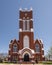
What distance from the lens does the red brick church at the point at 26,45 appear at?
53.1 metres

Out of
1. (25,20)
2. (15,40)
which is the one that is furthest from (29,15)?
(15,40)

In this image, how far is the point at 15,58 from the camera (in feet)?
180

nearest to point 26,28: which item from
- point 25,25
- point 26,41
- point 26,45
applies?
point 25,25

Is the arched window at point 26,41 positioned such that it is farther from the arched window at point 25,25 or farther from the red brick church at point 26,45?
the arched window at point 25,25

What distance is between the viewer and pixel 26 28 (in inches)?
2190

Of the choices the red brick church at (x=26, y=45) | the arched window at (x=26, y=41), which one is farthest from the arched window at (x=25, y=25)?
the arched window at (x=26, y=41)

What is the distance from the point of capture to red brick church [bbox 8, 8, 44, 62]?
53.1 metres

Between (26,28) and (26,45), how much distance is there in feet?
16.3

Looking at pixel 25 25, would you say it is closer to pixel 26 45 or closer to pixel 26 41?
pixel 26 41

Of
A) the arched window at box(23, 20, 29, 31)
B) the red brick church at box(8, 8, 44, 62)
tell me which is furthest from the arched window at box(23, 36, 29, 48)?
the arched window at box(23, 20, 29, 31)

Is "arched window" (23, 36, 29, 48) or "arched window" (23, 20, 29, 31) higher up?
"arched window" (23, 20, 29, 31)

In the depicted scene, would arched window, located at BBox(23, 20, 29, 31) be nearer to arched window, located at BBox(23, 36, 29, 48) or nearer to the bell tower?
the bell tower

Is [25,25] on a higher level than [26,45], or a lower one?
higher

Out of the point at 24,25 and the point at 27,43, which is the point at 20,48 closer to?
the point at 27,43
